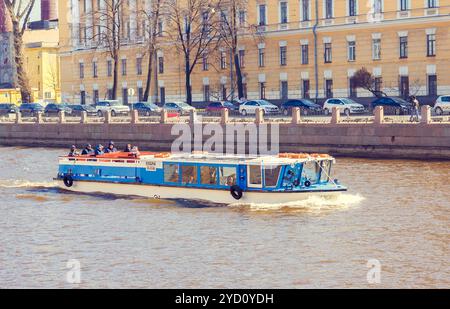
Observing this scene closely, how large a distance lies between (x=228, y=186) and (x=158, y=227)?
4.22m

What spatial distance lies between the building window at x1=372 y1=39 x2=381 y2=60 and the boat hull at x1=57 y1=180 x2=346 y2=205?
29342 mm

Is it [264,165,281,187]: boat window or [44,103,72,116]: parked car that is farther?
[44,103,72,116]: parked car

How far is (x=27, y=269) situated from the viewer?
23969mm

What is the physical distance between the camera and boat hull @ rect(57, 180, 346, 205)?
104 ft

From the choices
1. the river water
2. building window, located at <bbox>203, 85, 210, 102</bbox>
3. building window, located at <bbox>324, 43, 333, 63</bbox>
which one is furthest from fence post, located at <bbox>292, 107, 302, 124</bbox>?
building window, located at <bbox>203, 85, 210, 102</bbox>

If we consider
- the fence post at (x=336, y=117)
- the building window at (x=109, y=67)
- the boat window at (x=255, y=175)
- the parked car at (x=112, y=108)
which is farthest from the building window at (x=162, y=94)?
the boat window at (x=255, y=175)

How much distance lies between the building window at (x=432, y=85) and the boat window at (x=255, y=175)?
98.3 ft

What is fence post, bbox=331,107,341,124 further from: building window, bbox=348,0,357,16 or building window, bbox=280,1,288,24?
building window, bbox=280,1,288,24

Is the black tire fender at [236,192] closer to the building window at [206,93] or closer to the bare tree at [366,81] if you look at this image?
the bare tree at [366,81]

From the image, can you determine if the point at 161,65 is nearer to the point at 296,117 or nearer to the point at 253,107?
the point at 253,107

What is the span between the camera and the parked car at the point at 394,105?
172 feet

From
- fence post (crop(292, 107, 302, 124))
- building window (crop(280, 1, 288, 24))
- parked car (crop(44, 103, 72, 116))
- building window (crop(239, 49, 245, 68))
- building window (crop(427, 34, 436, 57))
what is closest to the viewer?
fence post (crop(292, 107, 302, 124))
